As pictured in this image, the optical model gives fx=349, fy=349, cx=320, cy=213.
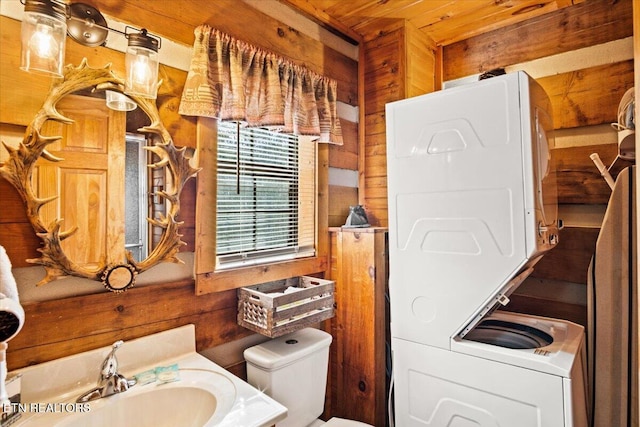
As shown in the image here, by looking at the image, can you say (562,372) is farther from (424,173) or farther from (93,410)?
(93,410)

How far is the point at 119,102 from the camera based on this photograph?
1.35 meters

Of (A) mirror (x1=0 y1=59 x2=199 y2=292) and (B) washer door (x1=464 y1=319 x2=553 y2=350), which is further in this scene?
(B) washer door (x1=464 y1=319 x2=553 y2=350)

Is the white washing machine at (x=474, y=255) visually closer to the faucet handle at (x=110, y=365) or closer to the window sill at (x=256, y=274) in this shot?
the window sill at (x=256, y=274)

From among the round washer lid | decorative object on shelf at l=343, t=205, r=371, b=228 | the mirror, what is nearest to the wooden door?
the mirror

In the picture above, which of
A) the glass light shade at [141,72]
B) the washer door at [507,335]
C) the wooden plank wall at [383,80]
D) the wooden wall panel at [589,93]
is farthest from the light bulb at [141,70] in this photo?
the wooden wall panel at [589,93]

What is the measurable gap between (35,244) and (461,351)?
65.3 inches

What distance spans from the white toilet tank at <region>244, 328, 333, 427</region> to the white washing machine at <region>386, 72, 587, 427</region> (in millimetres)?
415

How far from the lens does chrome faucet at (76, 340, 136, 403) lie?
1.23 m

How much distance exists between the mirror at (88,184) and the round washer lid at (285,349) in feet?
2.00

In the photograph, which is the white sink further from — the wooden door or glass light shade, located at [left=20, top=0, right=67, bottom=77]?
glass light shade, located at [left=20, top=0, right=67, bottom=77]

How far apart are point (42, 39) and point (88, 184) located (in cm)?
48

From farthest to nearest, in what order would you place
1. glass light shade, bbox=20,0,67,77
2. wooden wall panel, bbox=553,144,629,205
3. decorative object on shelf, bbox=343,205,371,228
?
decorative object on shelf, bbox=343,205,371,228 → wooden wall panel, bbox=553,144,629,205 → glass light shade, bbox=20,0,67,77

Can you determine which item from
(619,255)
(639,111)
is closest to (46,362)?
(639,111)

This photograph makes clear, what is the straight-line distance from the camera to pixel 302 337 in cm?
189
